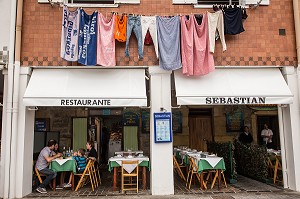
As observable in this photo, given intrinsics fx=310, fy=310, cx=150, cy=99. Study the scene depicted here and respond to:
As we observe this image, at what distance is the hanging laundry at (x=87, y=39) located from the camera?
836cm

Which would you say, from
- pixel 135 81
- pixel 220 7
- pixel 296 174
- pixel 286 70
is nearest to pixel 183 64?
pixel 135 81

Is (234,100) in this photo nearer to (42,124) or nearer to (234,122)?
(234,122)

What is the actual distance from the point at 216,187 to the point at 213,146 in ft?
8.50

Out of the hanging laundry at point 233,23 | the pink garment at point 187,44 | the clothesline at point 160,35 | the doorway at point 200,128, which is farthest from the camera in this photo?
the doorway at point 200,128

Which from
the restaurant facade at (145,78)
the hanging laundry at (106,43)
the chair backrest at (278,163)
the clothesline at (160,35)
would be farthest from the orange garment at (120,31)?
the chair backrest at (278,163)

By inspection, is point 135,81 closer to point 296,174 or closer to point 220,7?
point 220,7

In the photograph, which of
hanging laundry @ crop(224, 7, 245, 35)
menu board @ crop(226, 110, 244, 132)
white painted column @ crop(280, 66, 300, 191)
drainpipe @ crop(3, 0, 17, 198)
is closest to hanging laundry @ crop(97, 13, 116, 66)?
drainpipe @ crop(3, 0, 17, 198)

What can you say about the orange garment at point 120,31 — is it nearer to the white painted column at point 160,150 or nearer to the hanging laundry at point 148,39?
the hanging laundry at point 148,39

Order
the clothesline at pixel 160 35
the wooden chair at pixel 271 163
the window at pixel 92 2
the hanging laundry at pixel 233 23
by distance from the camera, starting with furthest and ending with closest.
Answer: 1. the wooden chair at pixel 271 163
2. the window at pixel 92 2
3. the hanging laundry at pixel 233 23
4. the clothesline at pixel 160 35

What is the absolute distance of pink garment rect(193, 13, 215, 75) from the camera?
28.2 ft

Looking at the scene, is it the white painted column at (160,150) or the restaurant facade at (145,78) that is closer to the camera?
the restaurant facade at (145,78)

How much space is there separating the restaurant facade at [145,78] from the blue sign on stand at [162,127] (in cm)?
3

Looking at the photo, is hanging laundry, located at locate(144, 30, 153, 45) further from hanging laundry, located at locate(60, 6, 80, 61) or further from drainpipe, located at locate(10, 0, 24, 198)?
drainpipe, located at locate(10, 0, 24, 198)

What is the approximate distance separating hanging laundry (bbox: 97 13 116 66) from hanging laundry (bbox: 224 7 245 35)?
3.19m
